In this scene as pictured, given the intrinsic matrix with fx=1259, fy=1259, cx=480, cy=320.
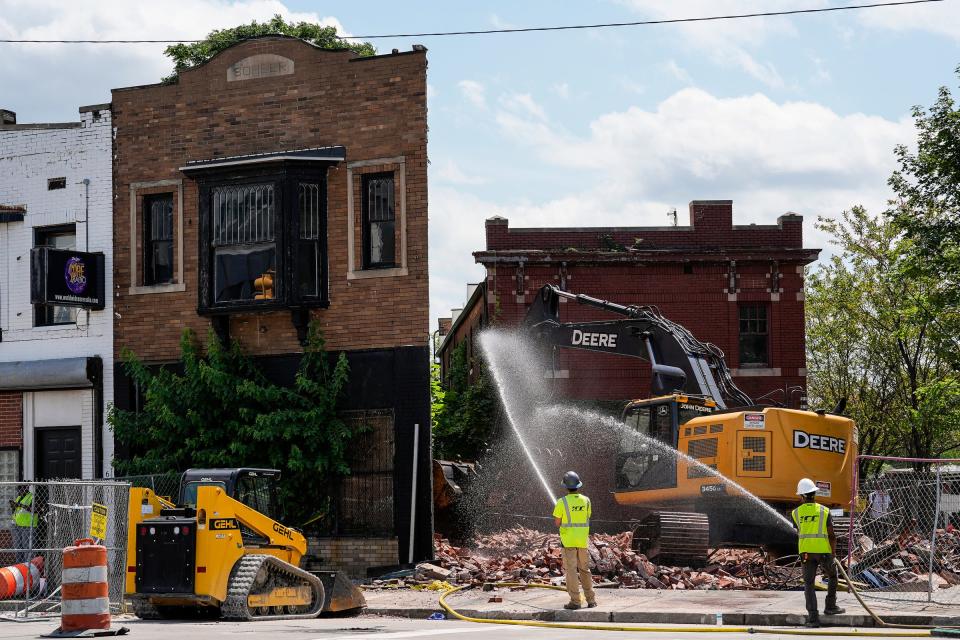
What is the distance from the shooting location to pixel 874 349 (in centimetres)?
4447

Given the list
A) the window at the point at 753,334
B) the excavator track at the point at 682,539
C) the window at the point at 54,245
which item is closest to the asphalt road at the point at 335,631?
the excavator track at the point at 682,539

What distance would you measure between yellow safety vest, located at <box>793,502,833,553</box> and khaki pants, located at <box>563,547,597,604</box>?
2.88 metres

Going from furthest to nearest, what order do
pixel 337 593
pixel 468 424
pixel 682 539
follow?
pixel 468 424 → pixel 682 539 → pixel 337 593

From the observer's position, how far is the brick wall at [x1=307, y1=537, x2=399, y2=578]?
22.4 meters

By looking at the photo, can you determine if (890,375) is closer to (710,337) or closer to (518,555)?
(710,337)

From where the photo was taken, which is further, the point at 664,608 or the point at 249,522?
the point at 249,522

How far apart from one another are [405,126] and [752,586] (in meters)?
10.3

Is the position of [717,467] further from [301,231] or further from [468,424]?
[468,424]

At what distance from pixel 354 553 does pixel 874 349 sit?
2734cm

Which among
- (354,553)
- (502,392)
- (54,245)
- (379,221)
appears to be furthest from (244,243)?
(502,392)

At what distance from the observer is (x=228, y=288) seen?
23.9 meters

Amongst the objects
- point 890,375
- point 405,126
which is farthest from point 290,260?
point 890,375

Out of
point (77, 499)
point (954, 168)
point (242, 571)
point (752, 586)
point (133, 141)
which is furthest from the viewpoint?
point (954, 168)

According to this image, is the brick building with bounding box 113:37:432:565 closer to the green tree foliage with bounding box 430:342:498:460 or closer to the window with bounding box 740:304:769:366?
the green tree foliage with bounding box 430:342:498:460
